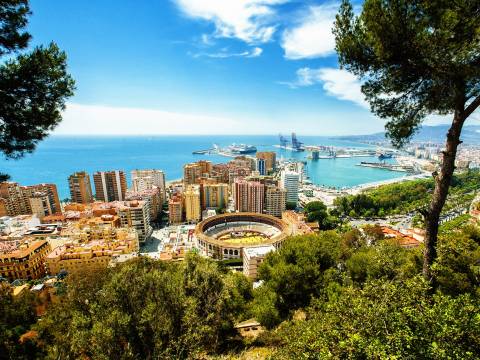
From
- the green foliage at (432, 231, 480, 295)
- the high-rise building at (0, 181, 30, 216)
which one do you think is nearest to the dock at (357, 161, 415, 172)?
the green foliage at (432, 231, 480, 295)

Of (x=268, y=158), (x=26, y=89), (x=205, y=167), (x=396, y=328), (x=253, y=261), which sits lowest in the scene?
(x=253, y=261)

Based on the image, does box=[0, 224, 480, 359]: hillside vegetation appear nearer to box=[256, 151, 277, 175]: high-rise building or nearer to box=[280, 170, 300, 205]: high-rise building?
box=[280, 170, 300, 205]: high-rise building

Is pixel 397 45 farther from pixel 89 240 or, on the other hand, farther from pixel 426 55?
pixel 89 240

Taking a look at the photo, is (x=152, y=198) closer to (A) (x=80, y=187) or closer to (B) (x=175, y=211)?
(B) (x=175, y=211)

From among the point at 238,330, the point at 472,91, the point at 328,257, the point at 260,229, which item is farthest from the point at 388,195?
the point at 472,91

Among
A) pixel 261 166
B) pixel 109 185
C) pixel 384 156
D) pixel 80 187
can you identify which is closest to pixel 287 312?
pixel 109 185

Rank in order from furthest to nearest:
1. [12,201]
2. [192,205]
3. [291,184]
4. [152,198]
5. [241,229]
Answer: [291,184] → [152,198] → [12,201] → [192,205] → [241,229]
